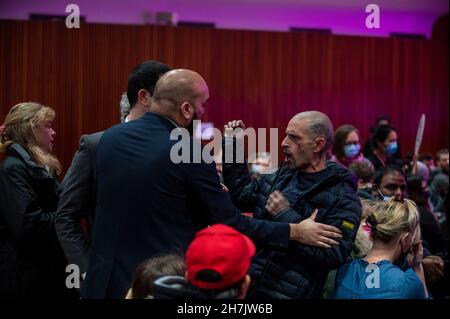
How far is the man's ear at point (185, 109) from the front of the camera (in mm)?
2178

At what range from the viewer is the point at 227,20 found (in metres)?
8.02

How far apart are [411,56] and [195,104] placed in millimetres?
5947

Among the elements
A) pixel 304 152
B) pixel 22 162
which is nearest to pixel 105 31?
pixel 22 162

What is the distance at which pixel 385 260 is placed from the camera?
2.39m

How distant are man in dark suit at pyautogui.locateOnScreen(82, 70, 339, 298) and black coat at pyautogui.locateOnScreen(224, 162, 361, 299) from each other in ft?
0.67

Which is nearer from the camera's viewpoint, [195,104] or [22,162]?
[195,104]

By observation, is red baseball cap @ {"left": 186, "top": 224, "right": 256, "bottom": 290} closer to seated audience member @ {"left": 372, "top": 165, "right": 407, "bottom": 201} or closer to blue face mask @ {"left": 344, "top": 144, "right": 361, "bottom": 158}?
seated audience member @ {"left": 372, "top": 165, "right": 407, "bottom": 201}

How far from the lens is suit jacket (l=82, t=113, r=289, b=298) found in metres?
2.09

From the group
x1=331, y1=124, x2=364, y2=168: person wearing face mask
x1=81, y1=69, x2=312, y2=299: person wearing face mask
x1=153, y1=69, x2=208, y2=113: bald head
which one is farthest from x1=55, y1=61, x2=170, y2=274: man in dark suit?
x1=331, y1=124, x2=364, y2=168: person wearing face mask

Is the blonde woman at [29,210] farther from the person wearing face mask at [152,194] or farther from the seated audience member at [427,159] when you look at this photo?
the seated audience member at [427,159]

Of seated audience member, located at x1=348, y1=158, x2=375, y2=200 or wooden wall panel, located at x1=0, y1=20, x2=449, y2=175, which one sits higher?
wooden wall panel, located at x1=0, y1=20, x2=449, y2=175

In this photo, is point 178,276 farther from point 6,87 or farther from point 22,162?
point 6,87
